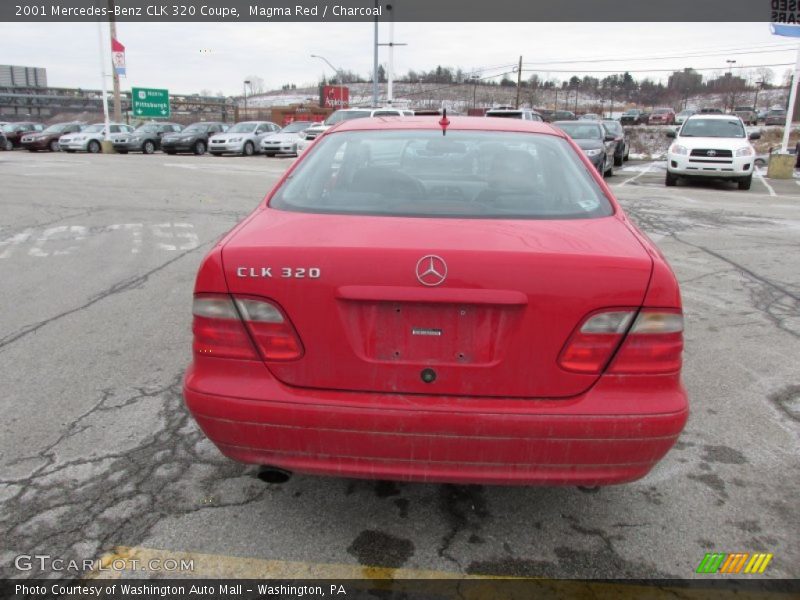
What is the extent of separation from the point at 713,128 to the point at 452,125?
49.5ft

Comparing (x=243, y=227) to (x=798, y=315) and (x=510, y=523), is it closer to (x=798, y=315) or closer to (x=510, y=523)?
(x=510, y=523)

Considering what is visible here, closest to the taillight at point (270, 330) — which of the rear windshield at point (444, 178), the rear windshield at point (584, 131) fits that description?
the rear windshield at point (444, 178)

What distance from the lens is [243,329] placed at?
7.50 ft

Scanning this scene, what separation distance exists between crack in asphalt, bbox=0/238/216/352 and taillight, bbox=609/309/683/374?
4329 millimetres

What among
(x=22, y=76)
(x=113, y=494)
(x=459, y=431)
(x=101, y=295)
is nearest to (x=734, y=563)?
(x=459, y=431)

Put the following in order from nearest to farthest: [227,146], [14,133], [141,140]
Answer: [227,146]
[141,140]
[14,133]

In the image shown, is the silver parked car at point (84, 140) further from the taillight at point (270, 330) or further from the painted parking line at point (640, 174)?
the taillight at point (270, 330)

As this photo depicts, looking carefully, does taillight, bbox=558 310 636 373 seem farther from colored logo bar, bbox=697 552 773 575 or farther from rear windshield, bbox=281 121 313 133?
rear windshield, bbox=281 121 313 133

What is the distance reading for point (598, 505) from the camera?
280cm

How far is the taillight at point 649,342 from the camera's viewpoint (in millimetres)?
2188

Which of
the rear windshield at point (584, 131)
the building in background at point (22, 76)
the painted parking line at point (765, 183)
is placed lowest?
the painted parking line at point (765, 183)

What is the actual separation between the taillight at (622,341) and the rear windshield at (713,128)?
51.6ft

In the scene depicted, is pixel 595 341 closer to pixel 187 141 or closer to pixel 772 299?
pixel 772 299

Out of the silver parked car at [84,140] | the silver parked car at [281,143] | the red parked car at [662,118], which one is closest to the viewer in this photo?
the silver parked car at [281,143]
